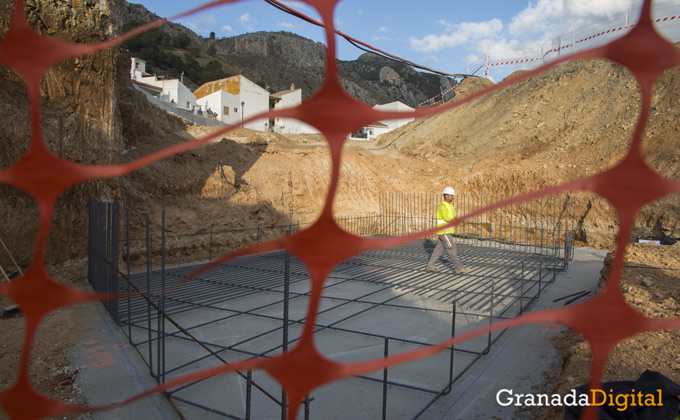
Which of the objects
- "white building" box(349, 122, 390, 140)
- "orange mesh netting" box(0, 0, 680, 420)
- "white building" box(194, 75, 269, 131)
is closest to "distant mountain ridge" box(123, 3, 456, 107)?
"white building" box(194, 75, 269, 131)

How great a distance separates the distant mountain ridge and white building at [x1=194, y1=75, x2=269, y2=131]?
724 inches

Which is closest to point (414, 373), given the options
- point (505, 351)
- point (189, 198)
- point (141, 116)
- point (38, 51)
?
point (505, 351)

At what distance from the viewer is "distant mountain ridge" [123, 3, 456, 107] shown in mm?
64762

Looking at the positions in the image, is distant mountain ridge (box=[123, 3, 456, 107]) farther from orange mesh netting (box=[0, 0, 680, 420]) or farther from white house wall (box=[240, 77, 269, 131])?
orange mesh netting (box=[0, 0, 680, 420])

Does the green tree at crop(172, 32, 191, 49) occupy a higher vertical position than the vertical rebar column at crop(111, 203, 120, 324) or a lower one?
higher

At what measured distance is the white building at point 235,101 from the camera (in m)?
32.7

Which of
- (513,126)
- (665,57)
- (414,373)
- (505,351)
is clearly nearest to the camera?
(665,57)

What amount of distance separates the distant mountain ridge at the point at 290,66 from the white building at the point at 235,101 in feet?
60.4

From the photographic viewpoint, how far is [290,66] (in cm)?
7919

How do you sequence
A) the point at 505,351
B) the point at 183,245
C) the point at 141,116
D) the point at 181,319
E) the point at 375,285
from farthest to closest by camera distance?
the point at 141,116, the point at 183,245, the point at 375,285, the point at 181,319, the point at 505,351

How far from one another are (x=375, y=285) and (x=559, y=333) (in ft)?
10.1

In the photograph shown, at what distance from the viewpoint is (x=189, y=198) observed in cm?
1122

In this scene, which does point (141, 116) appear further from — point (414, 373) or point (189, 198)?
point (414, 373)

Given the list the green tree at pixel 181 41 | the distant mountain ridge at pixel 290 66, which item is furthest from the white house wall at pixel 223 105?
the green tree at pixel 181 41
